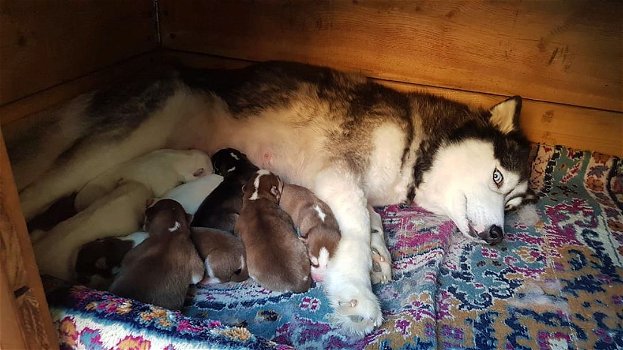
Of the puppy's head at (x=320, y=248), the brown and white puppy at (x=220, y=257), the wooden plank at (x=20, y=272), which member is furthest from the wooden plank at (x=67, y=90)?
the puppy's head at (x=320, y=248)

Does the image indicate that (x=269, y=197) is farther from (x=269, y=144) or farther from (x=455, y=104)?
(x=455, y=104)

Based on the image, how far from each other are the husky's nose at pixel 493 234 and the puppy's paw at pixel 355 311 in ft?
2.46

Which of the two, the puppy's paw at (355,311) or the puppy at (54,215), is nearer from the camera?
the puppy's paw at (355,311)

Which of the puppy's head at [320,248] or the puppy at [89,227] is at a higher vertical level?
the puppy at [89,227]

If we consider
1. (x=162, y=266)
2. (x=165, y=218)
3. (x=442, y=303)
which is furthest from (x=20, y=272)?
(x=442, y=303)

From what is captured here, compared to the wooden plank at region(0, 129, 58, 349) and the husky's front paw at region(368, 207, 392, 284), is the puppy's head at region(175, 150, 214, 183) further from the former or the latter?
the wooden plank at region(0, 129, 58, 349)

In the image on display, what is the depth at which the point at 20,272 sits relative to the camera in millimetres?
1209

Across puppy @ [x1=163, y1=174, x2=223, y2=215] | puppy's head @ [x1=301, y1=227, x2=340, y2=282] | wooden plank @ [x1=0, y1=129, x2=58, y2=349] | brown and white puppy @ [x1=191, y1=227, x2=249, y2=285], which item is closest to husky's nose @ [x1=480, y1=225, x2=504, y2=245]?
puppy's head @ [x1=301, y1=227, x2=340, y2=282]

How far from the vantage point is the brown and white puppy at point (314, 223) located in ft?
6.71

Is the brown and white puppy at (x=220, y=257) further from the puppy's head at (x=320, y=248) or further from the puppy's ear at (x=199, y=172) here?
the puppy's ear at (x=199, y=172)

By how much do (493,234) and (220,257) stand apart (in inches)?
49.8

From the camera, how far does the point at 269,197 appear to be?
2.21 m

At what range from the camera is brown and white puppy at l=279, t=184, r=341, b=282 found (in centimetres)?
204

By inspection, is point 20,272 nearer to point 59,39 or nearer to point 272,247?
point 272,247
